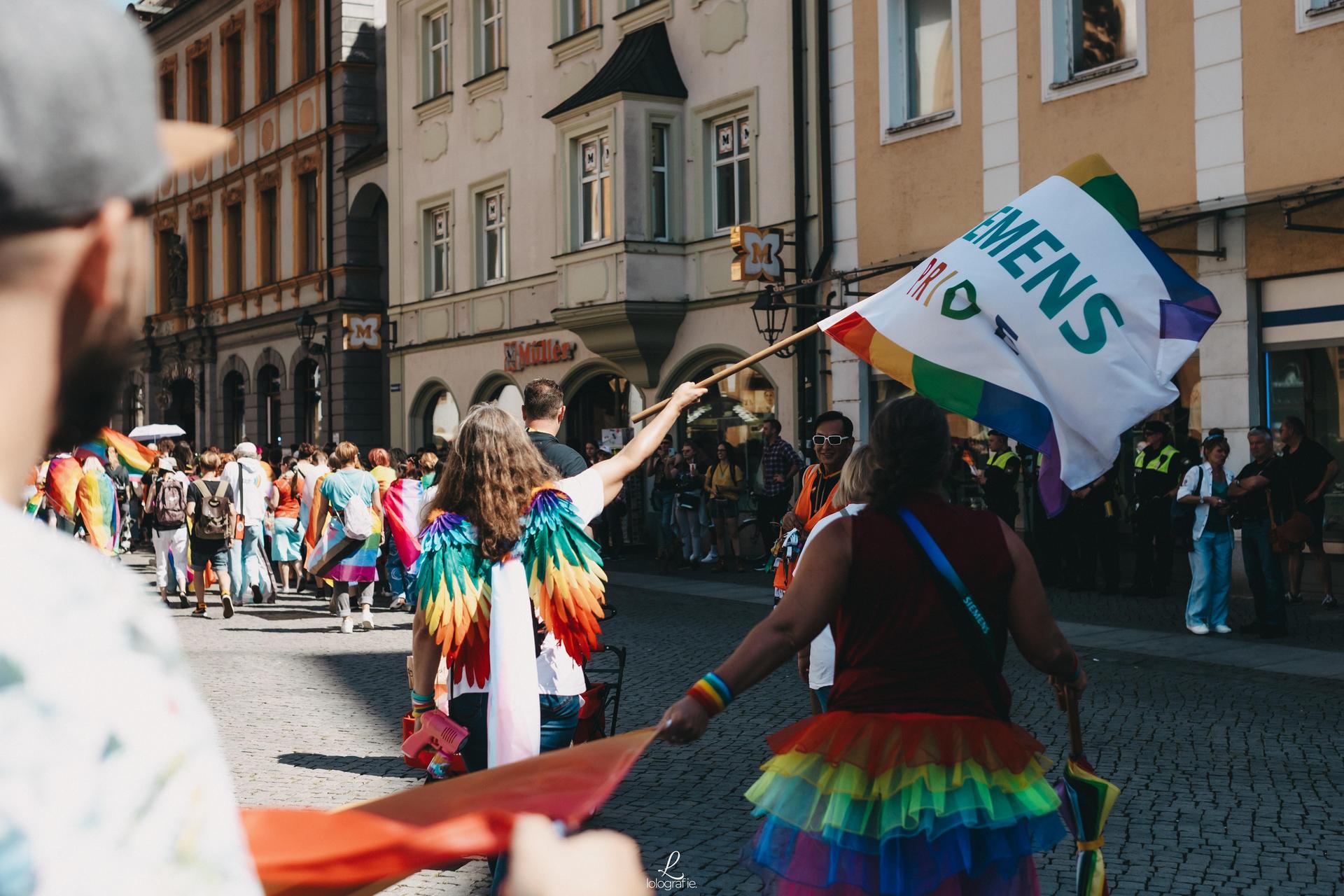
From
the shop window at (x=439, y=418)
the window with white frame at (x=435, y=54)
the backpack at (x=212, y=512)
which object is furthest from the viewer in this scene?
the shop window at (x=439, y=418)

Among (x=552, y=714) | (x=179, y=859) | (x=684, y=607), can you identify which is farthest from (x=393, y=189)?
(x=179, y=859)

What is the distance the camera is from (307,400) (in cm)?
3238

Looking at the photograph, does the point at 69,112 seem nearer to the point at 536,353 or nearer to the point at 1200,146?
the point at 1200,146

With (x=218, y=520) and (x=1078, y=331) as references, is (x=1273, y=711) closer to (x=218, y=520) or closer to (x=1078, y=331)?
(x=1078, y=331)

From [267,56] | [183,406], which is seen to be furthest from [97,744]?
[183,406]

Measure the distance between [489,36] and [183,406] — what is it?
17.6m

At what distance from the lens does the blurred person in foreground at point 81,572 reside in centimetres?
79

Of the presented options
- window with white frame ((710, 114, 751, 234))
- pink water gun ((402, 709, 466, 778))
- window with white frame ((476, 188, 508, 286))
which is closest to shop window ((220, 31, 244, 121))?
window with white frame ((476, 188, 508, 286))

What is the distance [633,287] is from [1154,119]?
26.8 feet

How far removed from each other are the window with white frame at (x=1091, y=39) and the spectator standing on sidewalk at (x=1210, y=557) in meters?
5.26

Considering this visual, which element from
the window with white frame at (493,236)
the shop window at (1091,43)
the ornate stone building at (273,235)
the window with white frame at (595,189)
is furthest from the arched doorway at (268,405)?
the shop window at (1091,43)

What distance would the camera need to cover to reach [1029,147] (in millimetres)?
16422

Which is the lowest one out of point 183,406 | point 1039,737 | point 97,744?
point 1039,737

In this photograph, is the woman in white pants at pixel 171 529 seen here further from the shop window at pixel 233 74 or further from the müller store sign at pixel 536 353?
the shop window at pixel 233 74
